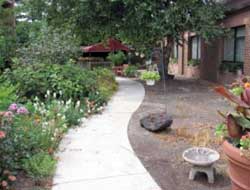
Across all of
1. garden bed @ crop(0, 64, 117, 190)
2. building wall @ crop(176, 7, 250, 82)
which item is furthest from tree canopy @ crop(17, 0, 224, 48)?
garden bed @ crop(0, 64, 117, 190)

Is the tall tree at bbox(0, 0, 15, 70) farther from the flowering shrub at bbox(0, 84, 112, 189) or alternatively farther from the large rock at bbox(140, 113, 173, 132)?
the large rock at bbox(140, 113, 173, 132)

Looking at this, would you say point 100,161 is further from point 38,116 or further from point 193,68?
point 193,68

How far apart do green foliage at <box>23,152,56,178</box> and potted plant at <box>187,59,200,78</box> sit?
626 inches

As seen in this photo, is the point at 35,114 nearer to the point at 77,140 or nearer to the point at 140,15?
the point at 77,140

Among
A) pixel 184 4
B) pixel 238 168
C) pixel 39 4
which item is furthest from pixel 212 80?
pixel 238 168

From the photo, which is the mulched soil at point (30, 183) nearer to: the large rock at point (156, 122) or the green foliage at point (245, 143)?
the green foliage at point (245, 143)

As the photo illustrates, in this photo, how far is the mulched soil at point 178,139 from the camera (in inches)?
168

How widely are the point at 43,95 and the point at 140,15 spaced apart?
237 inches

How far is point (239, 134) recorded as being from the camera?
139 inches

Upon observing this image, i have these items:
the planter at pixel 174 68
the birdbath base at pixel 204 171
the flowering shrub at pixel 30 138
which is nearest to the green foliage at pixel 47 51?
the flowering shrub at pixel 30 138

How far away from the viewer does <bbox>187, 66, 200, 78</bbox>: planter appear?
64.3 feet

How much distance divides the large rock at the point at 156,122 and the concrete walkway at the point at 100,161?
44cm

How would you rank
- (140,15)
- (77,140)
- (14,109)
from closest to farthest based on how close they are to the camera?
(14,109) < (77,140) < (140,15)

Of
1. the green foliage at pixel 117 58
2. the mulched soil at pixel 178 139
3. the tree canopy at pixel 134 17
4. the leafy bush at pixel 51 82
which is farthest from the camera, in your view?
the green foliage at pixel 117 58
